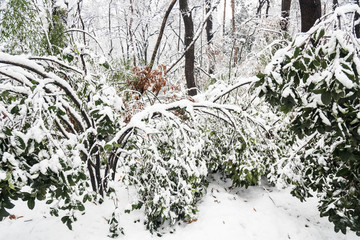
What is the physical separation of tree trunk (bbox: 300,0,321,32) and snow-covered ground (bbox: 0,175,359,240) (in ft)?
9.08

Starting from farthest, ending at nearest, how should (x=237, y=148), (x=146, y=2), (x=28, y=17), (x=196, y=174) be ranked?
(x=146, y=2)
(x=28, y=17)
(x=237, y=148)
(x=196, y=174)

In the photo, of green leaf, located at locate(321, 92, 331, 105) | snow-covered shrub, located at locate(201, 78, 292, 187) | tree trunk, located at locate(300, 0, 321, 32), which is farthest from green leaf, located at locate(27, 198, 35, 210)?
tree trunk, located at locate(300, 0, 321, 32)

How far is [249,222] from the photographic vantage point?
3.01 meters

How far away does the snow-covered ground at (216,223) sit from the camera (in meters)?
2.46

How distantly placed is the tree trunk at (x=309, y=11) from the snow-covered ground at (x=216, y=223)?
2.77 m

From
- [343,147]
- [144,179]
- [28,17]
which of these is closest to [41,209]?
[144,179]

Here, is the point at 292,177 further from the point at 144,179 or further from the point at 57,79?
the point at 57,79

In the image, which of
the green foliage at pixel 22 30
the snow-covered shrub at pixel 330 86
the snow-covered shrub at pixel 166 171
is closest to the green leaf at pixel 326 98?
the snow-covered shrub at pixel 330 86

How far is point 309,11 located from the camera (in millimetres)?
3525

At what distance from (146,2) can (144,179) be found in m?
13.5

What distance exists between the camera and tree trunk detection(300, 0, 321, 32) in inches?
137

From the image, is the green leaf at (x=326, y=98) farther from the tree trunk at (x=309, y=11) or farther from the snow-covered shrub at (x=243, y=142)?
the tree trunk at (x=309, y=11)

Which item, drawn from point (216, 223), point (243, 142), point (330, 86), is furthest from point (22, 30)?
point (330, 86)

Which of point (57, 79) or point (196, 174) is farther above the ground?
point (57, 79)
